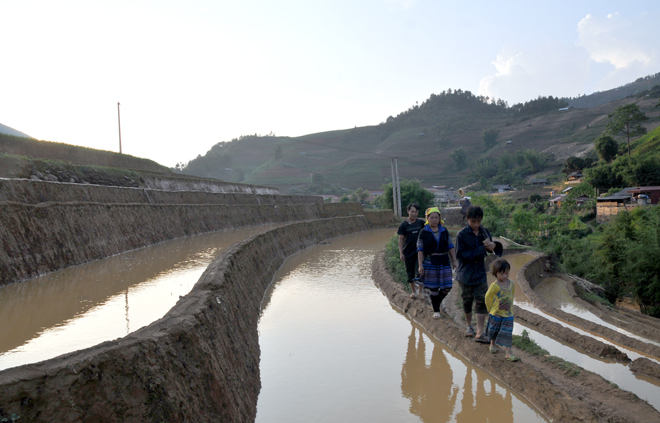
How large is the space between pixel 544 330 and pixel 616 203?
34.7 m

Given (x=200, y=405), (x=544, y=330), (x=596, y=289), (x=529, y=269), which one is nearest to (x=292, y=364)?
(x=200, y=405)

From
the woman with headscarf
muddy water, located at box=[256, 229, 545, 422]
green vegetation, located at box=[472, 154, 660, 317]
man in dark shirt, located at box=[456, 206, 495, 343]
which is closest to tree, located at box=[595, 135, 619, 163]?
green vegetation, located at box=[472, 154, 660, 317]

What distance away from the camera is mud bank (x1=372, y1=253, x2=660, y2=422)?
453 cm

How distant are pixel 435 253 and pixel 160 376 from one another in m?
4.84

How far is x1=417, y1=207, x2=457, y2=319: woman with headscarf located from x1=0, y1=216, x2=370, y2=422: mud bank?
295 centimetres

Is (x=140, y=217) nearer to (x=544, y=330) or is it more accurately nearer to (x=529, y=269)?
(x=544, y=330)

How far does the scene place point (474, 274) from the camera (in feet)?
20.2

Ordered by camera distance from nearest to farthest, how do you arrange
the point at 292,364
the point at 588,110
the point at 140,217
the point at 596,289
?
the point at 292,364, the point at 140,217, the point at 596,289, the point at 588,110

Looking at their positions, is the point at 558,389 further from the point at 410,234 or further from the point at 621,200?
the point at 621,200

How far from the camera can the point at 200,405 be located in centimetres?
361

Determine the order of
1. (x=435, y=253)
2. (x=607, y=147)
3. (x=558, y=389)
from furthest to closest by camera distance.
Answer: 1. (x=607, y=147)
2. (x=435, y=253)
3. (x=558, y=389)

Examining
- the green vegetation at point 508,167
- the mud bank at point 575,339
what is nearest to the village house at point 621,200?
the mud bank at point 575,339

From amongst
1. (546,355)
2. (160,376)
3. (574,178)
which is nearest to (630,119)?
(574,178)

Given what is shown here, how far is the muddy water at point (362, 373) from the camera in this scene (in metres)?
4.93
